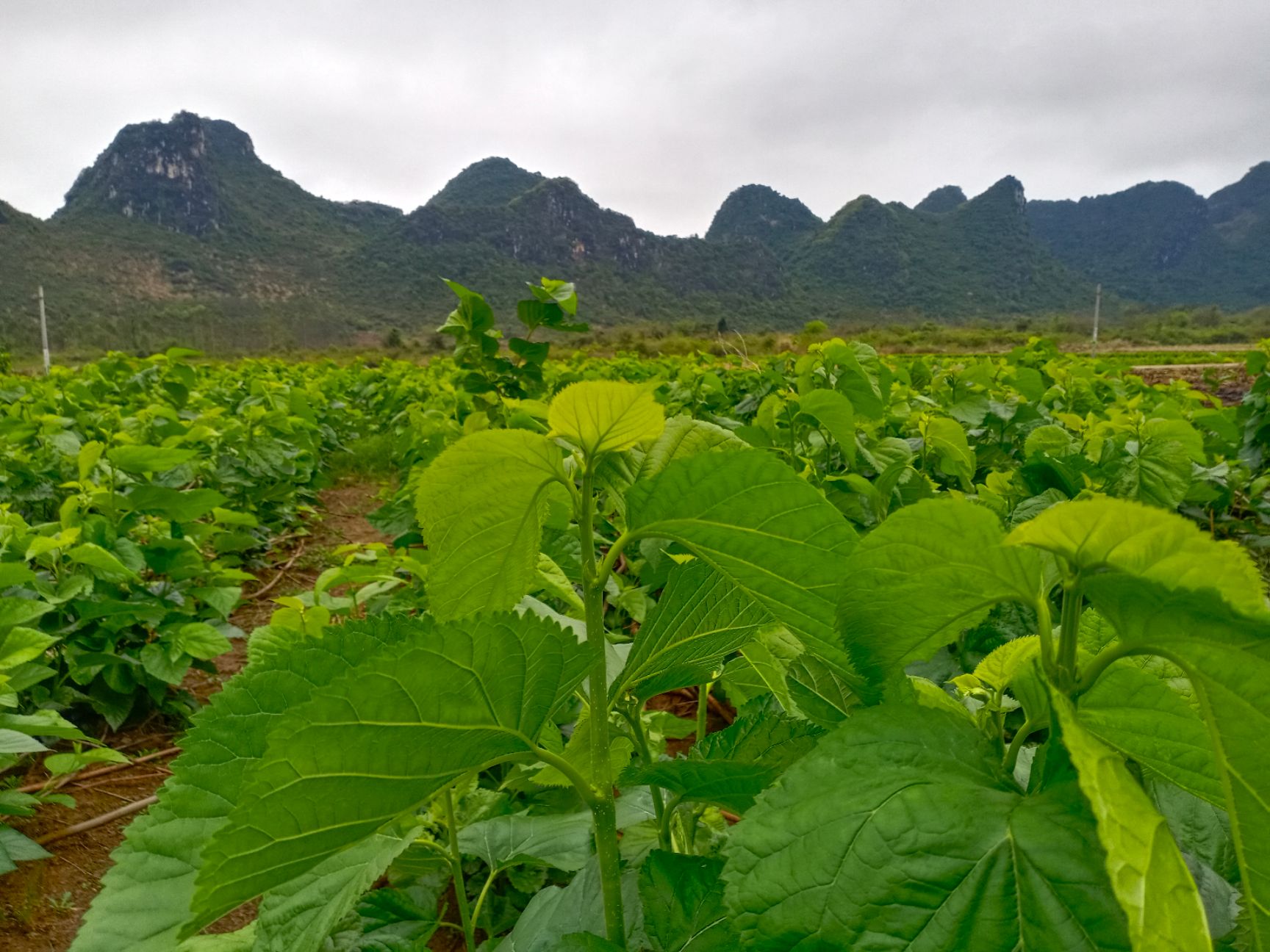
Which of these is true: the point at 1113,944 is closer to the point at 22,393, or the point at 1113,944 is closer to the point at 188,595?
the point at 188,595

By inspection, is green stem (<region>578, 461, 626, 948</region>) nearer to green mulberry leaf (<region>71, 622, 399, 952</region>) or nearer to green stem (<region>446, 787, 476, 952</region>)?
green mulberry leaf (<region>71, 622, 399, 952</region>)

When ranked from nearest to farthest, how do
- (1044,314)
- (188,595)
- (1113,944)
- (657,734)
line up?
1. (1113,944)
2. (657,734)
3. (188,595)
4. (1044,314)

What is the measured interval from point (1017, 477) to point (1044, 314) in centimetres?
6694

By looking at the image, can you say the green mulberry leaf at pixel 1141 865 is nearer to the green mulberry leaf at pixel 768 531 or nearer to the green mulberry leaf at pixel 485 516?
the green mulberry leaf at pixel 768 531

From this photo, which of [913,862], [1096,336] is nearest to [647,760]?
[913,862]

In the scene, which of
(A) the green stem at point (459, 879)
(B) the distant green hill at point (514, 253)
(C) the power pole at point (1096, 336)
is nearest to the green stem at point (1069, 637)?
(A) the green stem at point (459, 879)

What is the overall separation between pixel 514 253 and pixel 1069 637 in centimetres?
6957

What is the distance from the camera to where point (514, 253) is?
218 feet

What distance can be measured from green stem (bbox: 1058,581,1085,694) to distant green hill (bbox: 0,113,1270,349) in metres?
39.7

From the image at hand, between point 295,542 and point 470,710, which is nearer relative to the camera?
point 470,710

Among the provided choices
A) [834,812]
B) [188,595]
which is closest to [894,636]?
[834,812]

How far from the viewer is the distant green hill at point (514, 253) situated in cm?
4653

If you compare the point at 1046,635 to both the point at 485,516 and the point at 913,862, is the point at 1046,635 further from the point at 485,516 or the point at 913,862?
the point at 485,516

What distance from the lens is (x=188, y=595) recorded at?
337 centimetres
